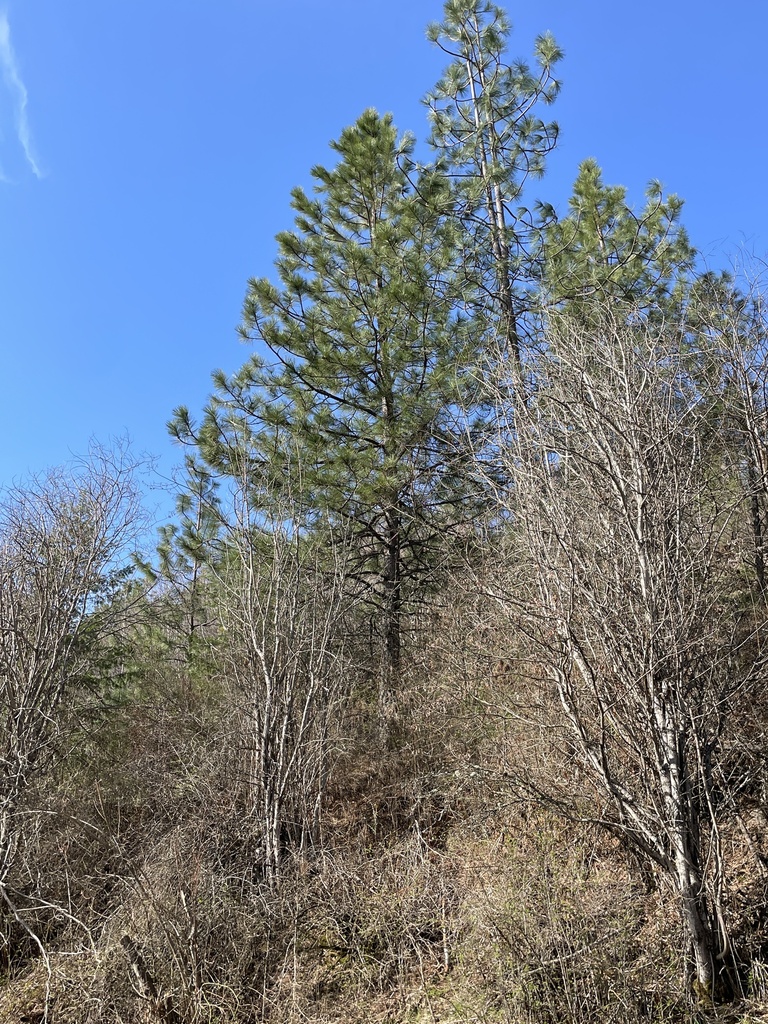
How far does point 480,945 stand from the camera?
4.16 meters

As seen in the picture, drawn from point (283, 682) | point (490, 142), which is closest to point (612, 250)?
point (490, 142)

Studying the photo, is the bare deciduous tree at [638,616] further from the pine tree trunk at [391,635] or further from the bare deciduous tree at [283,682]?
the pine tree trunk at [391,635]

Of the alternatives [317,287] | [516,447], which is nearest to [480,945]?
[516,447]

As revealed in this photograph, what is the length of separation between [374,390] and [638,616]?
18.2 ft

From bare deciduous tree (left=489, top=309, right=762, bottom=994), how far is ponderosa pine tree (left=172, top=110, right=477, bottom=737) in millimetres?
3461

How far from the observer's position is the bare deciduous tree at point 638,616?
3.66m

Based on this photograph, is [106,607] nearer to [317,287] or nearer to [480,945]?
[317,287]

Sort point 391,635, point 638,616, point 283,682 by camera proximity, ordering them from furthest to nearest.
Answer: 1. point 391,635
2. point 283,682
3. point 638,616

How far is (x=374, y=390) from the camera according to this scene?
28.1 ft

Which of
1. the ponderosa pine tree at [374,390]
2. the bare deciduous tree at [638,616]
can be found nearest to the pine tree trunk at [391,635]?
the ponderosa pine tree at [374,390]

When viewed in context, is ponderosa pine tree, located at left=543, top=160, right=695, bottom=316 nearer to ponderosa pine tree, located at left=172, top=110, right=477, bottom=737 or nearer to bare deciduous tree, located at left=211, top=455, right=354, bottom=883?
ponderosa pine tree, located at left=172, top=110, right=477, bottom=737

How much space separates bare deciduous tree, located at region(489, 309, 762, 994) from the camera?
3.66 meters

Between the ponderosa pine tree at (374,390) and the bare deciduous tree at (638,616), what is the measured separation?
11.4 feet

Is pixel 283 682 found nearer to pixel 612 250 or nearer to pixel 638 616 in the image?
pixel 638 616
